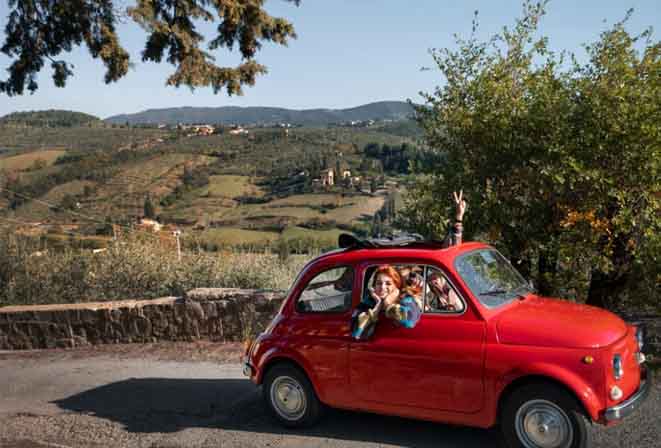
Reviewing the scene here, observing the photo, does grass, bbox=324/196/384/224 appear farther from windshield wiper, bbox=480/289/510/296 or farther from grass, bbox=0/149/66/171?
grass, bbox=0/149/66/171

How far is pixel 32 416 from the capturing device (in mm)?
7074

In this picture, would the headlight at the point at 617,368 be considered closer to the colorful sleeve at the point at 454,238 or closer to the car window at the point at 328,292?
the colorful sleeve at the point at 454,238

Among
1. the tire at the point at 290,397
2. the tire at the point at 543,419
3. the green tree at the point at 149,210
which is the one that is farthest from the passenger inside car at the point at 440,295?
the green tree at the point at 149,210

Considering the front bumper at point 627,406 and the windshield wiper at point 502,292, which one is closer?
the front bumper at point 627,406

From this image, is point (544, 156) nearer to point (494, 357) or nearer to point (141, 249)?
point (494, 357)

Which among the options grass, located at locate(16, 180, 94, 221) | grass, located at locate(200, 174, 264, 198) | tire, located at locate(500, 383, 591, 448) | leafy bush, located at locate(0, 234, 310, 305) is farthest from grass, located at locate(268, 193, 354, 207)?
tire, located at locate(500, 383, 591, 448)

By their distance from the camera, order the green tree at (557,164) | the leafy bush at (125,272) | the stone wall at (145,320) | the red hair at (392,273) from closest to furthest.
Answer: the red hair at (392,273), the green tree at (557,164), the stone wall at (145,320), the leafy bush at (125,272)

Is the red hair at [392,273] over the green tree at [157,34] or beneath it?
beneath

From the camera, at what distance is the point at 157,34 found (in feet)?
36.9

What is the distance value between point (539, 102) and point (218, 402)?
219 inches

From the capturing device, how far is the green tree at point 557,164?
25.5 feet

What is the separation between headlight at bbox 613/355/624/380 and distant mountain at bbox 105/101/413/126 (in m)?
91.7

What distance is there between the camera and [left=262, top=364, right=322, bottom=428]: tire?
6043mm

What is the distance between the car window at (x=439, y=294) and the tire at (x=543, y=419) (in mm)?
866
